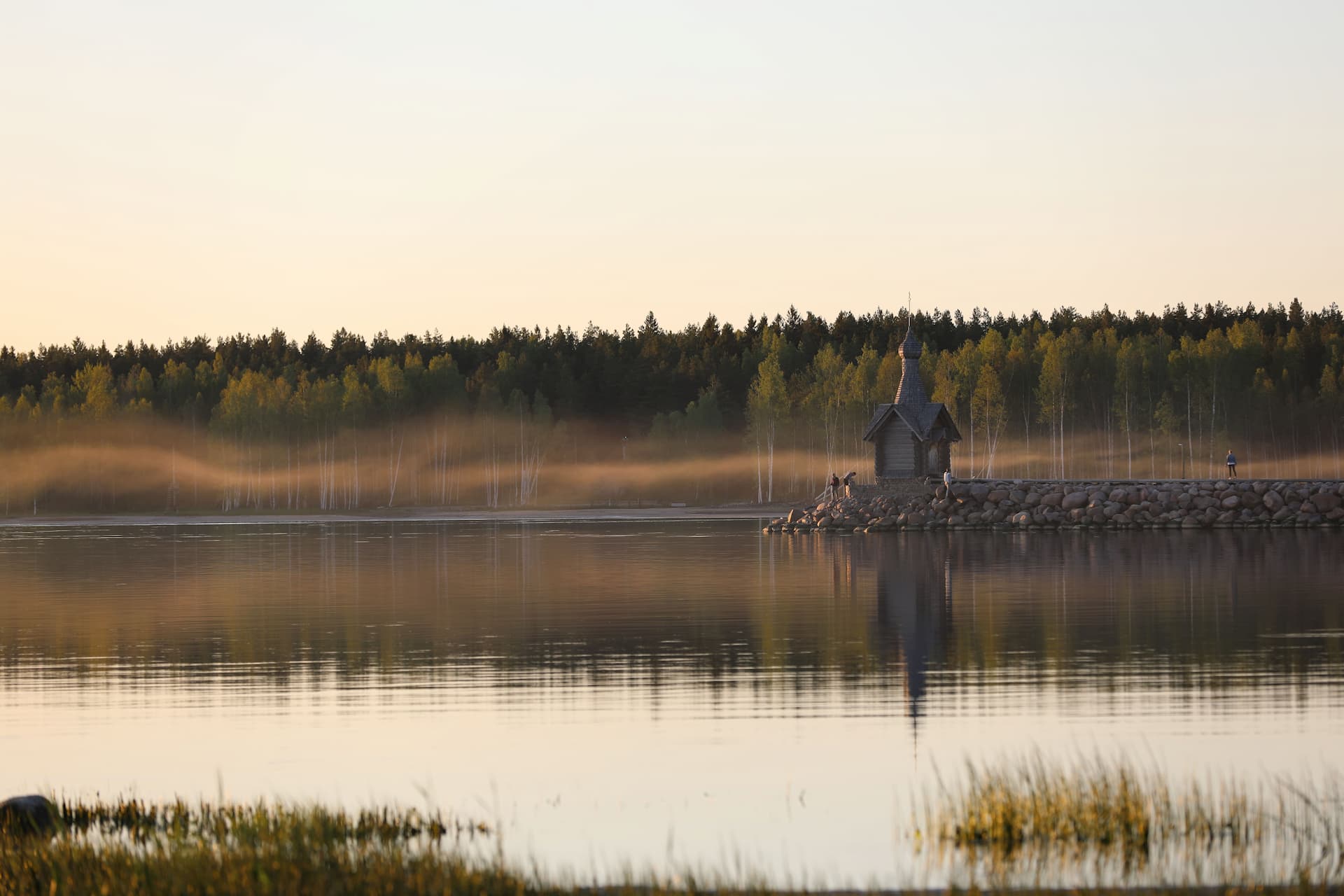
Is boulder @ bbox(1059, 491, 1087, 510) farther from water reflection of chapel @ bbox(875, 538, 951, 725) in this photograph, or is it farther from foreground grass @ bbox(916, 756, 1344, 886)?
foreground grass @ bbox(916, 756, 1344, 886)

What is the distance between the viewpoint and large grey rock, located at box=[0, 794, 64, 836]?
14.1m

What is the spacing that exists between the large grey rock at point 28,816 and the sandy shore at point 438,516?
9852 centimetres

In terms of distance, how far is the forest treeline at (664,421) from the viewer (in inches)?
5827

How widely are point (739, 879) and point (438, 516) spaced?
127552 mm

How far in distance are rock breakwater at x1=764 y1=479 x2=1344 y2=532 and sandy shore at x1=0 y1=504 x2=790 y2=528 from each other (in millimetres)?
28418

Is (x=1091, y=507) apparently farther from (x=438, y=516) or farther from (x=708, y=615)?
(x=438, y=516)

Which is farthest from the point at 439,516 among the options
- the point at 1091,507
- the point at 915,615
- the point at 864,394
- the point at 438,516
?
the point at 915,615

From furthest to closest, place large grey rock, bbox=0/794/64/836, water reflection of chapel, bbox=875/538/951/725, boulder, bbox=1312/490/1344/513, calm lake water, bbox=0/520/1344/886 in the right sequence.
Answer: boulder, bbox=1312/490/1344/513
water reflection of chapel, bbox=875/538/951/725
calm lake water, bbox=0/520/1344/886
large grey rock, bbox=0/794/64/836

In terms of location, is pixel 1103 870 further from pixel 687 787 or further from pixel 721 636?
pixel 721 636

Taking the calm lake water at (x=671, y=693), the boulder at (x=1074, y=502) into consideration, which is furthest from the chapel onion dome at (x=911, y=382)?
the calm lake water at (x=671, y=693)

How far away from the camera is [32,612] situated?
38.1 m

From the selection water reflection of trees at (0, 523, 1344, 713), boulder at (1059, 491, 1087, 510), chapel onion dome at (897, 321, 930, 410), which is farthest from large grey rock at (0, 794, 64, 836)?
chapel onion dome at (897, 321, 930, 410)

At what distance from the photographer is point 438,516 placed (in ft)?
453

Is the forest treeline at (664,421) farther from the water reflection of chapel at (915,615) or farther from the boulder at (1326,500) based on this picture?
the water reflection of chapel at (915,615)
